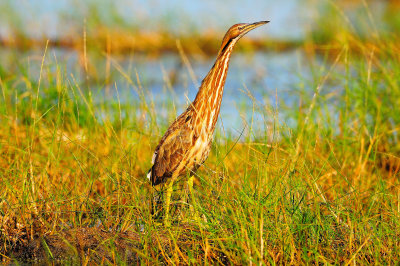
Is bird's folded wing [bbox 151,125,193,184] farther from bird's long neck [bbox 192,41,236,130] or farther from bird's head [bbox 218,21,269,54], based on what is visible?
bird's head [bbox 218,21,269,54]

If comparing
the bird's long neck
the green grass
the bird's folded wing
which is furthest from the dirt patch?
the bird's long neck

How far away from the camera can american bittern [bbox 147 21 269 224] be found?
3.30 meters

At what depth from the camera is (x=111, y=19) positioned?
11.1 metres

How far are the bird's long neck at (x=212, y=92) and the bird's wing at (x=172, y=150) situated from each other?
101 millimetres

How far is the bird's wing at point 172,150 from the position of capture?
333 cm

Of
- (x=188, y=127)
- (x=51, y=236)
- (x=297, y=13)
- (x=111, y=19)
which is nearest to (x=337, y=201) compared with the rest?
(x=188, y=127)

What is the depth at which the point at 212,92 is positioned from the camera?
11.0 ft

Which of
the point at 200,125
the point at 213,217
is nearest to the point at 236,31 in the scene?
the point at 200,125

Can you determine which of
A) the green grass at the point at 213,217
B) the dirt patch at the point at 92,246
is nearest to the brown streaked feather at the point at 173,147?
the green grass at the point at 213,217

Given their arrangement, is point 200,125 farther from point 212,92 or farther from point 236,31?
point 236,31

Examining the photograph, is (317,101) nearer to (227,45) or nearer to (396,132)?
(396,132)

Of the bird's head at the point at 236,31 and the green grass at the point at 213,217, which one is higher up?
the bird's head at the point at 236,31

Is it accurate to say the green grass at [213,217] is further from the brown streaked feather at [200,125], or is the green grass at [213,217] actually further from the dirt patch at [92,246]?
the brown streaked feather at [200,125]

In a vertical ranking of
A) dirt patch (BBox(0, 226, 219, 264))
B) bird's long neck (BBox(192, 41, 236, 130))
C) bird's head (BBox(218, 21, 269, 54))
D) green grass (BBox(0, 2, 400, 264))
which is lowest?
dirt patch (BBox(0, 226, 219, 264))
